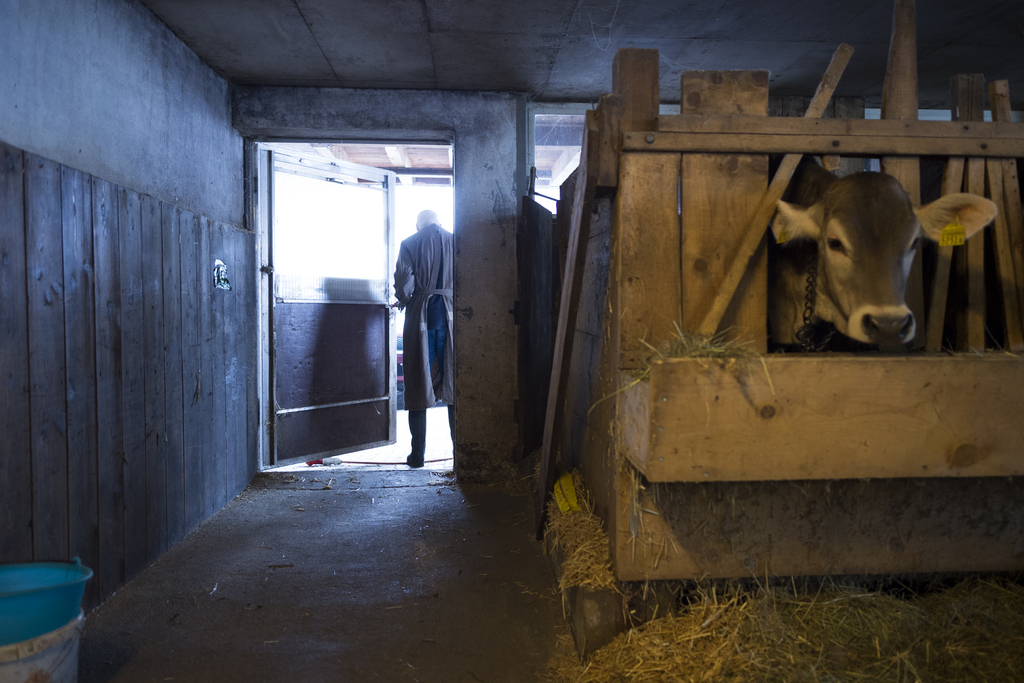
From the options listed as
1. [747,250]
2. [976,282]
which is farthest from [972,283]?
[747,250]

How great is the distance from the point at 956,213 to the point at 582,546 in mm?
1658

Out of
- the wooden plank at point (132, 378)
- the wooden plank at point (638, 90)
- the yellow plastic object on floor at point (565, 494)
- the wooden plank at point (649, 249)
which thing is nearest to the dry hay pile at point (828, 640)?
the yellow plastic object on floor at point (565, 494)

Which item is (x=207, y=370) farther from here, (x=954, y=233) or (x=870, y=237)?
(x=954, y=233)

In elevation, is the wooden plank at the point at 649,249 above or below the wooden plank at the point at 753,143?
below

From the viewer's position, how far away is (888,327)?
5.21 ft

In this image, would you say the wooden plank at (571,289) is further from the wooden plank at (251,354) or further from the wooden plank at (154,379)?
the wooden plank at (251,354)

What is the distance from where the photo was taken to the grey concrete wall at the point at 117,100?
2.34 m

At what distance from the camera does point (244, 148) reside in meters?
4.60

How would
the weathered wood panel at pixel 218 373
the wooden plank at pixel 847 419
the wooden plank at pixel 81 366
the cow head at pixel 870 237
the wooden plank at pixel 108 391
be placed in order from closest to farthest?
1. the wooden plank at pixel 847 419
2. the cow head at pixel 870 237
3. the wooden plank at pixel 81 366
4. the wooden plank at pixel 108 391
5. the weathered wood panel at pixel 218 373

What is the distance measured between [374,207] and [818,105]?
174 inches

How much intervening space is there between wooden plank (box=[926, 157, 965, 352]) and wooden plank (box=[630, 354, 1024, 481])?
1.34 feet

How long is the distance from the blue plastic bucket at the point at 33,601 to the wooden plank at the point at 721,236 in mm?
2034

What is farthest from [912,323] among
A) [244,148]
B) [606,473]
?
[244,148]

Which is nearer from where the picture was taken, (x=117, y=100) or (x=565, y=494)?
(x=565, y=494)
